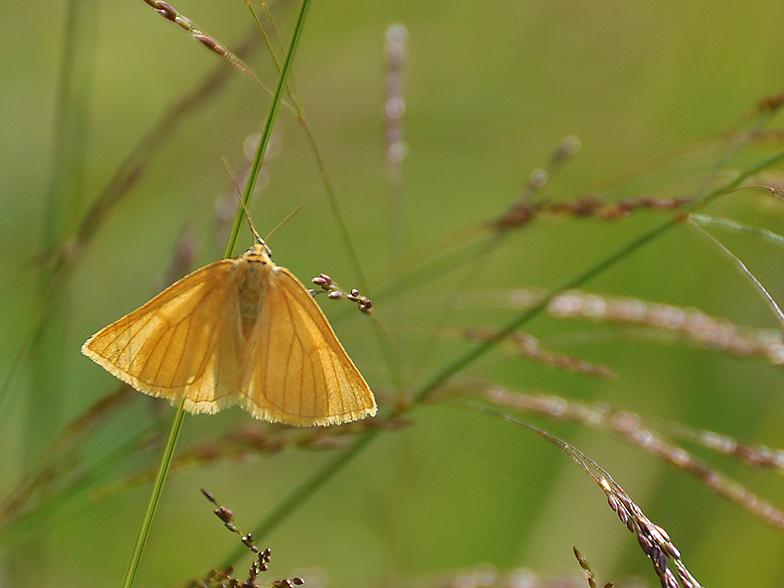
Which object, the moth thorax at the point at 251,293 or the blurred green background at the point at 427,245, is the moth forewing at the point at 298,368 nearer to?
the moth thorax at the point at 251,293

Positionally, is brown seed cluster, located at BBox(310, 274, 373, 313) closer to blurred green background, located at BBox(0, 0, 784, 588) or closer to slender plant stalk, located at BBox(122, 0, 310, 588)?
slender plant stalk, located at BBox(122, 0, 310, 588)

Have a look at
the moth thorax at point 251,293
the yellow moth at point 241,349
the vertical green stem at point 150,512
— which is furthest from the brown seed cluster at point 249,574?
the moth thorax at point 251,293

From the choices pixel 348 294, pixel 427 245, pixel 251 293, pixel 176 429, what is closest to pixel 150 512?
pixel 176 429

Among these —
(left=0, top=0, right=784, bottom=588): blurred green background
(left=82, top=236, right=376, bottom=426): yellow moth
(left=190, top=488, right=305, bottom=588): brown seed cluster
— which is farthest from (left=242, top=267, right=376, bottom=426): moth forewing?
(left=190, top=488, right=305, bottom=588): brown seed cluster

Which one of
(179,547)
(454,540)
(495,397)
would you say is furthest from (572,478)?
(179,547)

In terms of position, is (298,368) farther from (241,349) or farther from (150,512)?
(150,512)

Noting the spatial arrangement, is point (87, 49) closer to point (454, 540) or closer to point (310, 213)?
point (310, 213)
